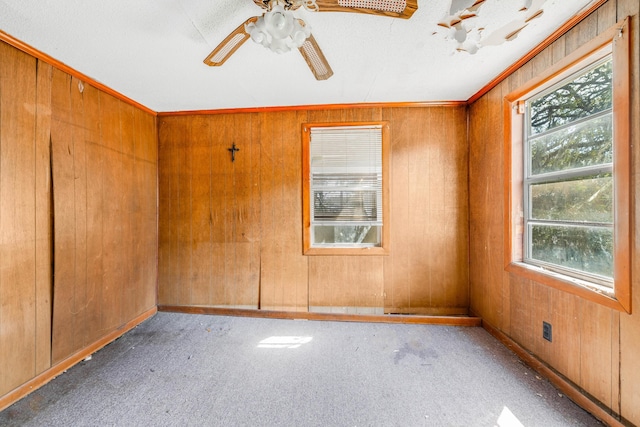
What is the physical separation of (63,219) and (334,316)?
244 cm

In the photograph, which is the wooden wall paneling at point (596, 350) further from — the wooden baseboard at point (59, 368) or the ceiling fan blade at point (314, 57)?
the wooden baseboard at point (59, 368)

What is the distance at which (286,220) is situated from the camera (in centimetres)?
271

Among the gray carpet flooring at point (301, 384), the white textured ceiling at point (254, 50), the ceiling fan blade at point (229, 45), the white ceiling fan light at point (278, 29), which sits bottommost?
the gray carpet flooring at point (301, 384)

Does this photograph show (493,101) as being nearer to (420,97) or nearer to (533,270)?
(420,97)

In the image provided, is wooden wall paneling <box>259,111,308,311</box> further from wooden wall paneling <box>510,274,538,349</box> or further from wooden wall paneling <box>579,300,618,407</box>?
wooden wall paneling <box>579,300,618,407</box>

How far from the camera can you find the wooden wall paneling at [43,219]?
1.69 m

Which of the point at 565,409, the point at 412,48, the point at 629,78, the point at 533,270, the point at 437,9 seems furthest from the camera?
the point at 533,270

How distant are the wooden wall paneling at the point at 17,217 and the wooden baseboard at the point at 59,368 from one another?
0.05 metres

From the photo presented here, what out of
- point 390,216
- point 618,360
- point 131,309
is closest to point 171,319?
point 131,309

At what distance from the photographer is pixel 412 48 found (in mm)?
1671

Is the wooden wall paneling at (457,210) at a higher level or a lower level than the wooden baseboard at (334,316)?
higher

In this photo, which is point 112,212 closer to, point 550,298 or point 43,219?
point 43,219

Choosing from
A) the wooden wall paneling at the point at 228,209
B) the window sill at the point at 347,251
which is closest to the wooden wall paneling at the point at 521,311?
the window sill at the point at 347,251

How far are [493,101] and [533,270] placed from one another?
1.48 m
